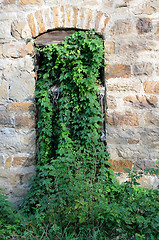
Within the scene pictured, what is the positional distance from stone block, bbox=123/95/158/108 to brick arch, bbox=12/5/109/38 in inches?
41.9

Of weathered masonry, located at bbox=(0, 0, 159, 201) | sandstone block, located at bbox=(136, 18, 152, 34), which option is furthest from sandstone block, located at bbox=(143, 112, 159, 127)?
sandstone block, located at bbox=(136, 18, 152, 34)

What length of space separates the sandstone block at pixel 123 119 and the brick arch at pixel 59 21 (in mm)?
1235

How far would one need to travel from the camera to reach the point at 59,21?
2984mm

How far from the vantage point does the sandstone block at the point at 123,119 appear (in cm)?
290

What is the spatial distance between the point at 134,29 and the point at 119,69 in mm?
610

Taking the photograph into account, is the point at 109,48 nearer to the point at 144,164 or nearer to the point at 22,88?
the point at 22,88

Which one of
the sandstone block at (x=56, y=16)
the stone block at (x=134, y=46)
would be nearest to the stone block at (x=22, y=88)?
the sandstone block at (x=56, y=16)

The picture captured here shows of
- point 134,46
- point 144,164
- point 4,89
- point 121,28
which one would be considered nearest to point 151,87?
point 134,46

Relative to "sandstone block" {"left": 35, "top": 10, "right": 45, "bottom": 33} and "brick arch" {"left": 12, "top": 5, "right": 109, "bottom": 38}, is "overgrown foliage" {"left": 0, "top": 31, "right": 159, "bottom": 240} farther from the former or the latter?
"sandstone block" {"left": 35, "top": 10, "right": 45, "bottom": 33}

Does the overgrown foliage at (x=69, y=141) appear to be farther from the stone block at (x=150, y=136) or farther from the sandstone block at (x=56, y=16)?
the stone block at (x=150, y=136)

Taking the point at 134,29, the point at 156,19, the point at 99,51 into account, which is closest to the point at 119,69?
the point at 99,51

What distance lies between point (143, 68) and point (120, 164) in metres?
1.43

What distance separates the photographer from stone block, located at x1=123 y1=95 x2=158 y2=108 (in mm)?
2869

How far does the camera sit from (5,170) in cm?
305
